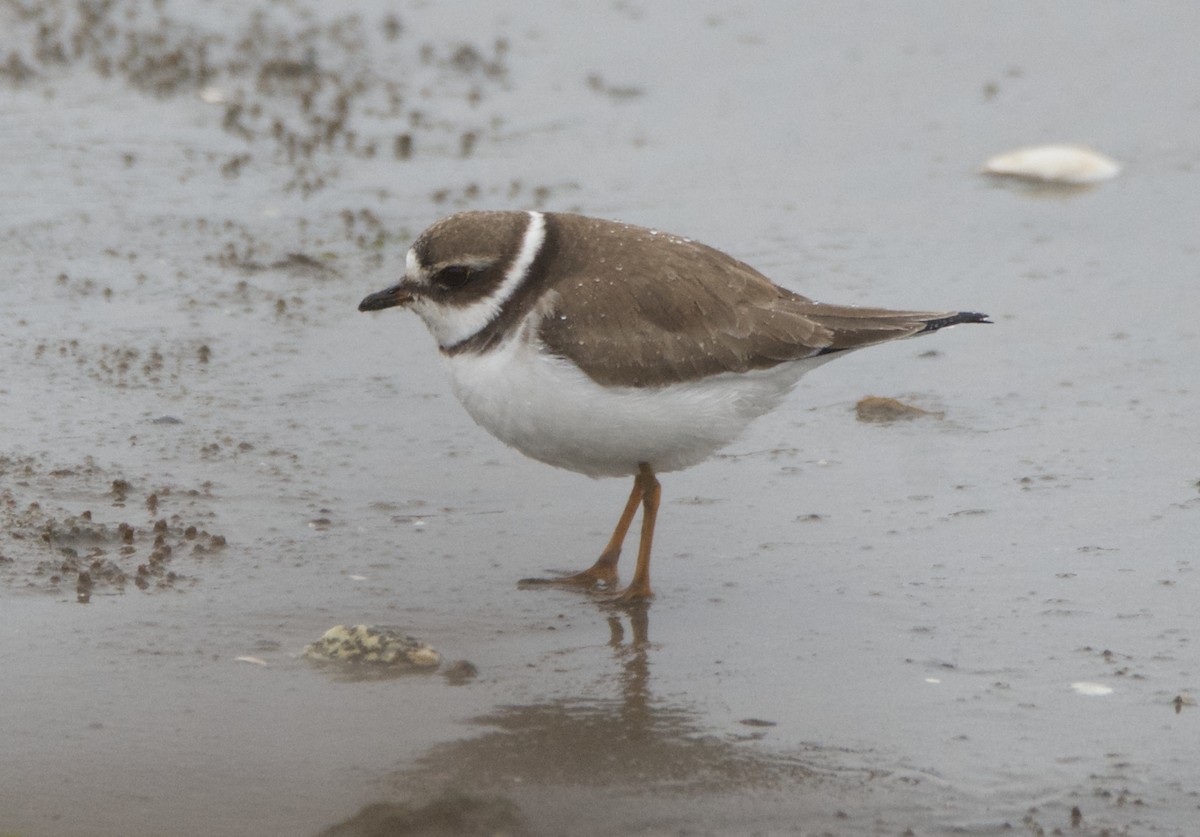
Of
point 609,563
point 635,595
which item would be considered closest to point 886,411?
point 609,563

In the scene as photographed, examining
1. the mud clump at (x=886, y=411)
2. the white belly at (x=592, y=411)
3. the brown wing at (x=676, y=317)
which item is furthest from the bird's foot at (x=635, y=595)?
the mud clump at (x=886, y=411)

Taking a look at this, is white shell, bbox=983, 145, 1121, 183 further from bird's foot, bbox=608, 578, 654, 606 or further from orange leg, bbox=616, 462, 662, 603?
bird's foot, bbox=608, 578, 654, 606

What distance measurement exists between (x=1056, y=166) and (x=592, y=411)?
5.45m

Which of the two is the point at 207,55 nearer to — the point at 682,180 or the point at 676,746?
the point at 682,180

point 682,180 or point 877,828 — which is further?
point 682,180

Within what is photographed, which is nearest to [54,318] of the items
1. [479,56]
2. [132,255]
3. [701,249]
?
[132,255]

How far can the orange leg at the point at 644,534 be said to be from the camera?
571cm

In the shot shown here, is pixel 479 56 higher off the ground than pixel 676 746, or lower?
higher

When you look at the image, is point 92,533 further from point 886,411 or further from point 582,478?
point 886,411

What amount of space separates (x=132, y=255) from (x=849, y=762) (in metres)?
5.49

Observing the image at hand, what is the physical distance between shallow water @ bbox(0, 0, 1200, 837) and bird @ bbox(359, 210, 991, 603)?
0.51 metres

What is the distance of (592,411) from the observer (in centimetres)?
555

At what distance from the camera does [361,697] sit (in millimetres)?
4824

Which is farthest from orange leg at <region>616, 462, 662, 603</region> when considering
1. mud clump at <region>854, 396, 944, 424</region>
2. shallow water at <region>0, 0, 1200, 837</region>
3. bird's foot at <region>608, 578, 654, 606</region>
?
mud clump at <region>854, 396, 944, 424</region>
